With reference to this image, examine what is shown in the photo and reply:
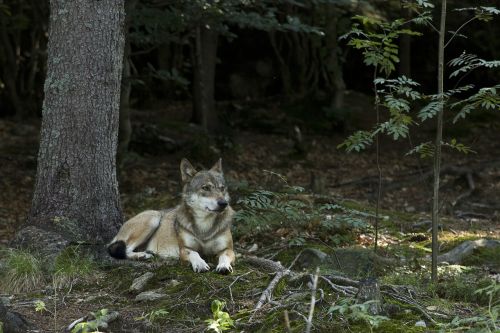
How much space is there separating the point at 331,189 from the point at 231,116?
6000mm

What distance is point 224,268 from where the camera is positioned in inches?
261

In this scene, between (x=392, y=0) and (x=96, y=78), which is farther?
(x=392, y=0)

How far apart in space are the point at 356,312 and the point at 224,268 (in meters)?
2.21

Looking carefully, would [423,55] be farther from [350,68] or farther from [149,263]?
[149,263]

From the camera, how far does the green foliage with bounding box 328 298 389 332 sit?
4.62m

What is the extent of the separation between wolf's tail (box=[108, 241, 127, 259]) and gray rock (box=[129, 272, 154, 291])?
776mm

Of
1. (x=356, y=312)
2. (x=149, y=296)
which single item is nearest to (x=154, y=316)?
(x=149, y=296)

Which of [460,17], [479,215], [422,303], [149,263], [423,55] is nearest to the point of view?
[422,303]

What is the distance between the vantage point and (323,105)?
68.6 ft

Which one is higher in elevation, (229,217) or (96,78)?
(96,78)

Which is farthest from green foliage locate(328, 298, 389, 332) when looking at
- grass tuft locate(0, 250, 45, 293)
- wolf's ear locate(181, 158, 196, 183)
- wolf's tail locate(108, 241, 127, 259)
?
grass tuft locate(0, 250, 45, 293)

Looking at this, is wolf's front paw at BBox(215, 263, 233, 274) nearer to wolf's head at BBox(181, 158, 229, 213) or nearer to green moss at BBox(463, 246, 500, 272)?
wolf's head at BBox(181, 158, 229, 213)

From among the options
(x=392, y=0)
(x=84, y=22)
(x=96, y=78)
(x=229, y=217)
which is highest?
(x=392, y=0)

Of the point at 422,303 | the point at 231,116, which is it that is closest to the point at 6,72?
the point at 231,116
